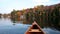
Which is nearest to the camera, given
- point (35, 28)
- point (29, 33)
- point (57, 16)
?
point (29, 33)

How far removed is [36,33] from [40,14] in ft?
111

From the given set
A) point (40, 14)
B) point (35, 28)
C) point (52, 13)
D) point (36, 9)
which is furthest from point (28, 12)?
point (35, 28)

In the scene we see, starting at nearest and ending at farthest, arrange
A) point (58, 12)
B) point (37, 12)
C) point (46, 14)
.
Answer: point (58, 12)
point (46, 14)
point (37, 12)

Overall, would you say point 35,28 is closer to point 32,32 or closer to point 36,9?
point 32,32

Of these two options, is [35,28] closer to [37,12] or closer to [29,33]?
[29,33]

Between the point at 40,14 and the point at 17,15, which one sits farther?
the point at 17,15

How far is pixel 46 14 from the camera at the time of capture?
4400 centimetres

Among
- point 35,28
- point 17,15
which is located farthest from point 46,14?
point 35,28

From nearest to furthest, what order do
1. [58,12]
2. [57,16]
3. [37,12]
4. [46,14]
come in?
[58,12] < [57,16] < [46,14] < [37,12]

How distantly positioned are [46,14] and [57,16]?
4989 mm

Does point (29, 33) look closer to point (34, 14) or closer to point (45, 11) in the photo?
point (45, 11)

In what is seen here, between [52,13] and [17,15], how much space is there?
24952 millimetres

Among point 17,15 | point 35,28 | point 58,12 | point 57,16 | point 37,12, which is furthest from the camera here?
point 17,15

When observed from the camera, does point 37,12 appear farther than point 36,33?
Yes
